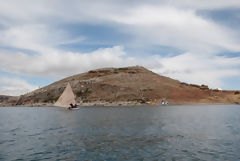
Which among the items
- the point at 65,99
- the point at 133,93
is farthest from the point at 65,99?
the point at 133,93

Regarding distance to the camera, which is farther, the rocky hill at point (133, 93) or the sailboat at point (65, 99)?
the rocky hill at point (133, 93)

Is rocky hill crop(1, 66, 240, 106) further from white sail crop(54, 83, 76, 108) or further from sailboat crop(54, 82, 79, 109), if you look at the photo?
white sail crop(54, 83, 76, 108)

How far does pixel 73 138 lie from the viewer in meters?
30.4

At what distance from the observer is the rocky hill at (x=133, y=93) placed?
156375 millimetres

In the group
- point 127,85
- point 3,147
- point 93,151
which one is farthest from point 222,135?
point 127,85

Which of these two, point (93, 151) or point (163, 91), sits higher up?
point (163, 91)

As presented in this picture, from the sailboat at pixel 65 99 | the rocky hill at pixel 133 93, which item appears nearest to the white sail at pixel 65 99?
the sailboat at pixel 65 99

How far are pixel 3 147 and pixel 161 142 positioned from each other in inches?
676

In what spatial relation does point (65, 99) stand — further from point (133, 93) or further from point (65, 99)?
point (133, 93)

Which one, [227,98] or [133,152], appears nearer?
[133,152]

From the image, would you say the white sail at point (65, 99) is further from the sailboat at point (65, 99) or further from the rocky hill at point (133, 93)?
the rocky hill at point (133, 93)

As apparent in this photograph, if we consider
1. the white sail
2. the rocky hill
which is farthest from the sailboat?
the rocky hill

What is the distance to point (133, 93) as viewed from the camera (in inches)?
6368

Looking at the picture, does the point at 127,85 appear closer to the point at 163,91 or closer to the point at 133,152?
the point at 163,91
